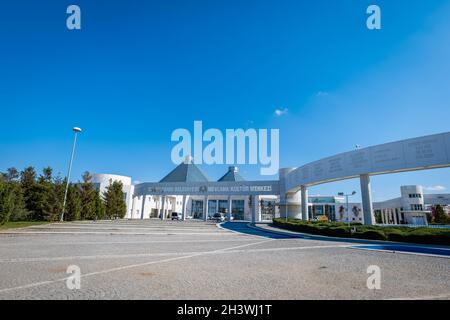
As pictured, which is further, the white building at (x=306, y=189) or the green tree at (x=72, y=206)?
the green tree at (x=72, y=206)

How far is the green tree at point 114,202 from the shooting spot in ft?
119

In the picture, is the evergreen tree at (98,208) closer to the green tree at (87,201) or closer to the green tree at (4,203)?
the green tree at (87,201)

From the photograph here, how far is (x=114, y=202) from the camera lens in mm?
36719

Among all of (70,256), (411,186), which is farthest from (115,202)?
(411,186)

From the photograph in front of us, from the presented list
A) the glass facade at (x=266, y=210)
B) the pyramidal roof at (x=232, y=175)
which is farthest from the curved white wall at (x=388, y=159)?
the pyramidal roof at (x=232, y=175)

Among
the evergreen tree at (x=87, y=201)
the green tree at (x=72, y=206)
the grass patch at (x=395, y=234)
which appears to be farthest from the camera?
the evergreen tree at (x=87, y=201)

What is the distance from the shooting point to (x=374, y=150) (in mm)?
19359

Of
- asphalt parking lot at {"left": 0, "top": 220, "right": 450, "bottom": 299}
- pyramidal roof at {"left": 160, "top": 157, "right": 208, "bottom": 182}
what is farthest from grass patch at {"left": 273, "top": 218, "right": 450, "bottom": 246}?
pyramidal roof at {"left": 160, "top": 157, "right": 208, "bottom": 182}

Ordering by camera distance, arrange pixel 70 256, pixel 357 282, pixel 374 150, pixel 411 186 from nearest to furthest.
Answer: pixel 357 282 → pixel 70 256 → pixel 374 150 → pixel 411 186

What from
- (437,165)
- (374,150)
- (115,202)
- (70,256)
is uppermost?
(374,150)

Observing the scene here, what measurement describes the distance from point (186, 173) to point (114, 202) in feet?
107

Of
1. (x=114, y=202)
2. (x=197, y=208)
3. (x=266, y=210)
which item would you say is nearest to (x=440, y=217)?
(x=266, y=210)
